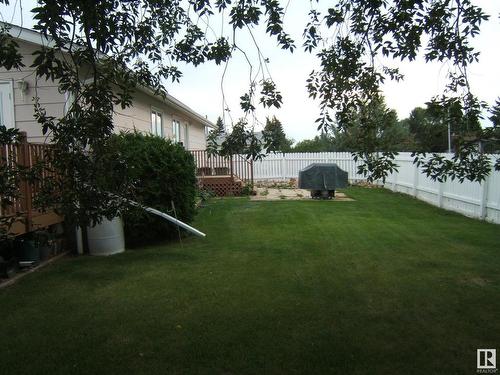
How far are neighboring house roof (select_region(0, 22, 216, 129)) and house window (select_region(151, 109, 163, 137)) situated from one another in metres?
0.45

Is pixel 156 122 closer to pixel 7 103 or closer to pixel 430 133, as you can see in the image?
pixel 7 103

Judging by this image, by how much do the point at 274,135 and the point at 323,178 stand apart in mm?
10742

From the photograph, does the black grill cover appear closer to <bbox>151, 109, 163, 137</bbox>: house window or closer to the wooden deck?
the wooden deck

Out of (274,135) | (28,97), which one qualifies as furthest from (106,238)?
(274,135)

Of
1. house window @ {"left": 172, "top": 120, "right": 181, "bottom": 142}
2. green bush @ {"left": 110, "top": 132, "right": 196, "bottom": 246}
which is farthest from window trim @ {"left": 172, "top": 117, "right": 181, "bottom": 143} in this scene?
green bush @ {"left": 110, "top": 132, "right": 196, "bottom": 246}

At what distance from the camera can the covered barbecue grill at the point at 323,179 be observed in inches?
546

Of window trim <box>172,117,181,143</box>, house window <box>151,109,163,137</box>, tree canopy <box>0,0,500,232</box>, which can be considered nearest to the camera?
tree canopy <box>0,0,500,232</box>

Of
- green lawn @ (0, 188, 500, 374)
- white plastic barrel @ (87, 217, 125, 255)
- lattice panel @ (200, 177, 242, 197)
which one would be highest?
lattice panel @ (200, 177, 242, 197)

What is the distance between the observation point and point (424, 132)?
12.6 ft

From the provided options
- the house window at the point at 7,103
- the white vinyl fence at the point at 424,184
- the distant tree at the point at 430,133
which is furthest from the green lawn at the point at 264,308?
the house window at the point at 7,103

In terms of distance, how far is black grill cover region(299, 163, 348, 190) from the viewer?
1385 cm

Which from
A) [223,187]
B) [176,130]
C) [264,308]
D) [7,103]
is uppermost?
[176,130]

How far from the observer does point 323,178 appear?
548 inches

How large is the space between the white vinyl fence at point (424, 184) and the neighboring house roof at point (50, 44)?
2.41 m
